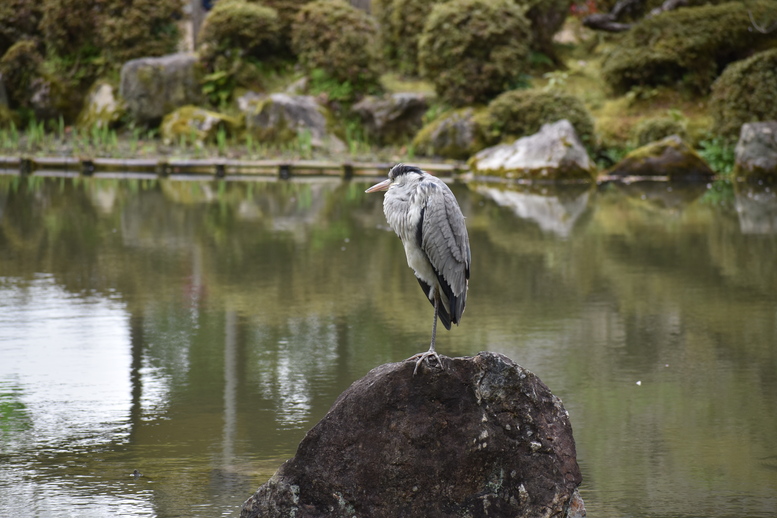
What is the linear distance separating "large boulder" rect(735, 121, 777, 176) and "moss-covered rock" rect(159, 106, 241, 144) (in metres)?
10.9

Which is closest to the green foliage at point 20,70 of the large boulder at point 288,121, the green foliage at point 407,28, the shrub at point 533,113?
the large boulder at point 288,121

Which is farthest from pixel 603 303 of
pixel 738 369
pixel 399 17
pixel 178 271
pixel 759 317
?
pixel 399 17

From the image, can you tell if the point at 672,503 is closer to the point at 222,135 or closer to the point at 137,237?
the point at 137,237

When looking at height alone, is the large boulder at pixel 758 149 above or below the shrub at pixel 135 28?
below

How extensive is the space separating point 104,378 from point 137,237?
18.5ft

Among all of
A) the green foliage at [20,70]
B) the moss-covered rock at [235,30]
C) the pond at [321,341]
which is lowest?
the pond at [321,341]

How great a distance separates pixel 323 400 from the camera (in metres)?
5.83

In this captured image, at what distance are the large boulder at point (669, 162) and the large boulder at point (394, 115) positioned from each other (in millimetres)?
5261

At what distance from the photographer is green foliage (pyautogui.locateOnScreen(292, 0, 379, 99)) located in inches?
889

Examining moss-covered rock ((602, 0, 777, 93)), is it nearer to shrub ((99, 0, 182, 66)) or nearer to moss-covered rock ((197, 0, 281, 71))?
moss-covered rock ((197, 0, 281, 71))

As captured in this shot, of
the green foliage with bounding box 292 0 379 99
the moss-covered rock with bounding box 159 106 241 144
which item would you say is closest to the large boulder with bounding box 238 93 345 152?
the moss-covered rock with bounding box 159 106 241 144

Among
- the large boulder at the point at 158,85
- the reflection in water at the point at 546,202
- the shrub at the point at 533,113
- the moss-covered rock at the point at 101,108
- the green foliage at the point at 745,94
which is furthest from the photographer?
the moss-covered rock at the point at 101,108

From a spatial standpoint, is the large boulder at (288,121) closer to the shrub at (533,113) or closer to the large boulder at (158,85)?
the large boulder at (158,85)

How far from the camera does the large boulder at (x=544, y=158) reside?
59.6 feet
